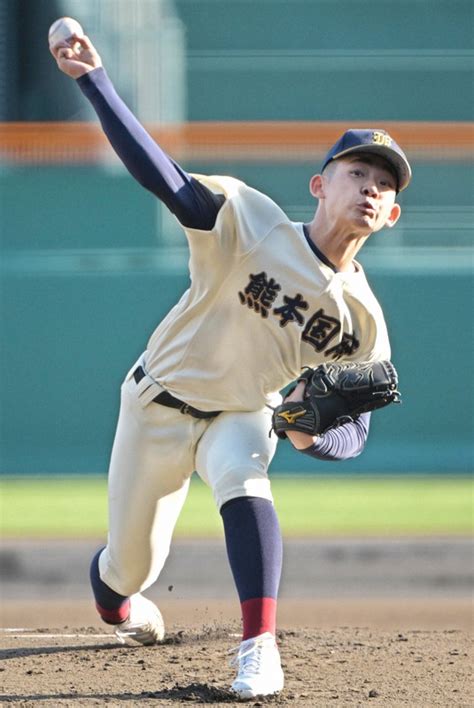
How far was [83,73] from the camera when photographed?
14.1 ft

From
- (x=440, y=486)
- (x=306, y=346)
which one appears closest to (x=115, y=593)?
(x=306, y=346)

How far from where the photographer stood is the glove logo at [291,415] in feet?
14.3

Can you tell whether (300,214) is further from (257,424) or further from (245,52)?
(257,424)

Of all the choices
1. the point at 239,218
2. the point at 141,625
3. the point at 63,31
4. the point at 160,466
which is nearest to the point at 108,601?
the point at 141,625

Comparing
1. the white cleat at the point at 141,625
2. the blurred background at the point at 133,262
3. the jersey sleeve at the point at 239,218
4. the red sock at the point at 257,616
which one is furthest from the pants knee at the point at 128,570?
the blurred background at the point at 133,262

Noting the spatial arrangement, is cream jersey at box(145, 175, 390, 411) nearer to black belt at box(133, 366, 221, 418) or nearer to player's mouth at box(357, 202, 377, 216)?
black belt at box(133, 366, 221, 418)

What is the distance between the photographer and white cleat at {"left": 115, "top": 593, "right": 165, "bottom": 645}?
17.8 ft

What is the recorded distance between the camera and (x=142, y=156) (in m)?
4.24

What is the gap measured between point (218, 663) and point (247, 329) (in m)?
1.32

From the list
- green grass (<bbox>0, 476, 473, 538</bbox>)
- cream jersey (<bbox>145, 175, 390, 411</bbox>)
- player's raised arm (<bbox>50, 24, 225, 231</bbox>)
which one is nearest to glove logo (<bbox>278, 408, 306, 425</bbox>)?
cream jersey (<bbox>145, 175, 390, 411</bbox>)

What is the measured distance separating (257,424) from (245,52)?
11776 millimetres

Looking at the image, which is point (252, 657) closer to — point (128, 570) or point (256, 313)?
point (128, 570)

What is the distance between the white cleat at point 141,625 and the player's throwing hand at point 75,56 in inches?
82.5

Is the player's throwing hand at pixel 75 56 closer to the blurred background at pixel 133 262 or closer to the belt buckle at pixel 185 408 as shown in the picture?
the belt buckle at pixel 185 408
